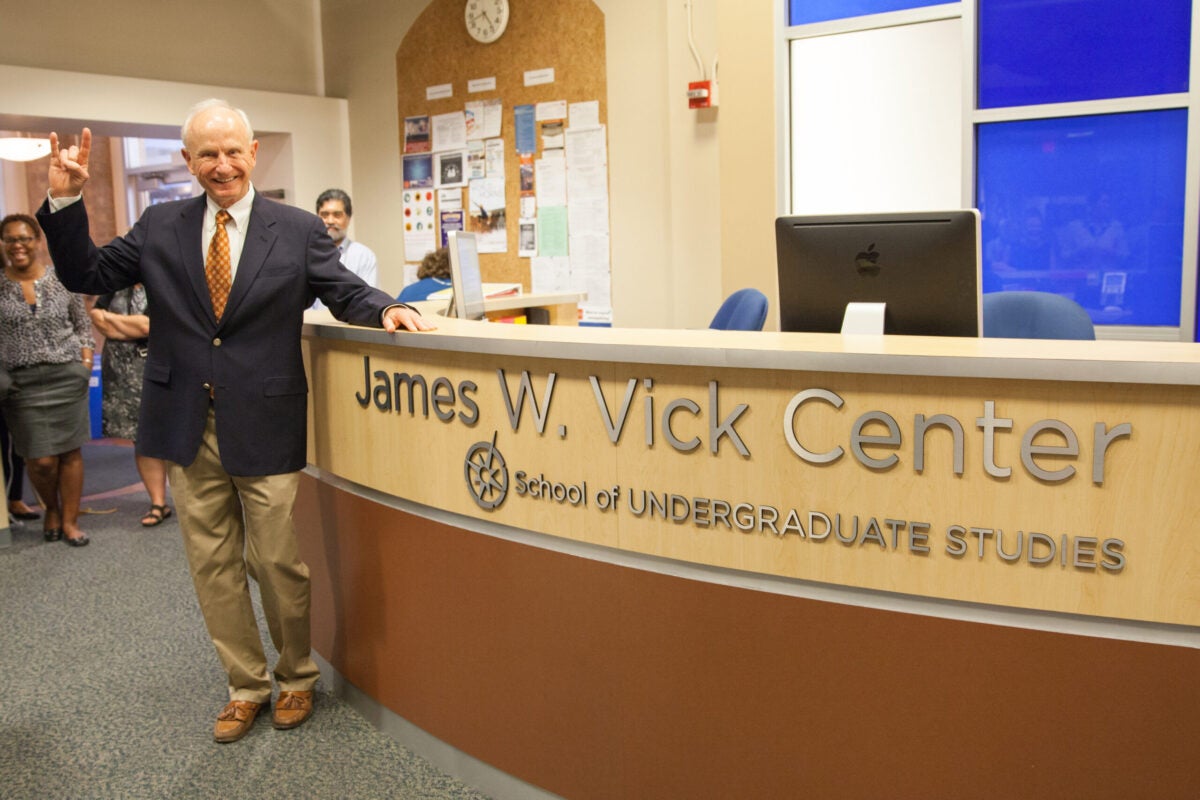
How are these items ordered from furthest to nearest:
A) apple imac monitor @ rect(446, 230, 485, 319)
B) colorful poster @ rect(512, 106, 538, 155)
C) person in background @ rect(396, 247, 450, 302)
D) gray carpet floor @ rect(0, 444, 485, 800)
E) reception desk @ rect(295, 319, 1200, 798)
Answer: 1. colorful poster @ rect(512, 106, 538, 155)
2. person in background @ rect(396, 247, 450, 302)
3. apple imac monitor @ rect(446, 230, 485, 319)
4. gray carpet floor @ rect(0, 444, 485, 800)
5. reception desk @ rect(295, 319, 1200, 798)

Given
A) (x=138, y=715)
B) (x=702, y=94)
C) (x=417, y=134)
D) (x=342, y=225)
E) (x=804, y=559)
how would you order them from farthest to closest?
(x=417, y=134) < (x=702, y=94) < (x=342, y=225) < (x=138, y=715) < (x=804, y=559)

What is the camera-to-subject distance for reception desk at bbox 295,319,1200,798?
1600 mm

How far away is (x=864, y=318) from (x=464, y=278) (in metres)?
1.66

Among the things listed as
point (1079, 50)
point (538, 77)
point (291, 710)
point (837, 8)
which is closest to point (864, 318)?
point (291, 710)

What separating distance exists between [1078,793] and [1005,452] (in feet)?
1.80

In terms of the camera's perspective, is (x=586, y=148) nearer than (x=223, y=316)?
No

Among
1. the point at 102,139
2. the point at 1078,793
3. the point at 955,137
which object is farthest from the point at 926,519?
the point at 102,139

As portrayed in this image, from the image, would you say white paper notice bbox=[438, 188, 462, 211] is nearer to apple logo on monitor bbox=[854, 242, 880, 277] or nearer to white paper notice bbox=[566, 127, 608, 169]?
white paper notice bbox=[566, 127, 608, 169]

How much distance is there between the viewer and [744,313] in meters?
3.46

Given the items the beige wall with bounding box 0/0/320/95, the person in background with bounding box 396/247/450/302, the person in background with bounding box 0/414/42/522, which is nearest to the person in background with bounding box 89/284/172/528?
the person in background with bounding box 0/414/42/522

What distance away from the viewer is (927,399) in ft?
5.54

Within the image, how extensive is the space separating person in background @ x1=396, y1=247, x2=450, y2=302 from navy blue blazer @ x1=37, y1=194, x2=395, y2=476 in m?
2.06

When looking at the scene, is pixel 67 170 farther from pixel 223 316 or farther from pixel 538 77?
pixel 538 77

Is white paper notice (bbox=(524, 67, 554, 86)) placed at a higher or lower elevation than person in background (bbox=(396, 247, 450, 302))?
higher
